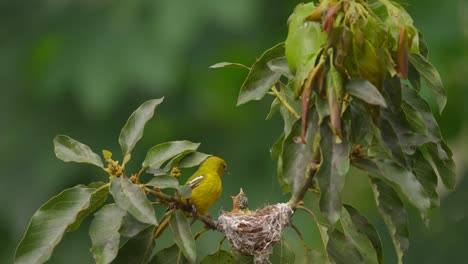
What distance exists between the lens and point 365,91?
319 centimetres

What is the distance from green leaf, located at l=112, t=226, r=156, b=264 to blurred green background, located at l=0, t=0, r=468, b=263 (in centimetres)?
543

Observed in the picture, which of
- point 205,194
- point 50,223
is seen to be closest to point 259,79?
point 50,223

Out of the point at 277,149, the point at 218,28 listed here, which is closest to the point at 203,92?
the point at 218,28

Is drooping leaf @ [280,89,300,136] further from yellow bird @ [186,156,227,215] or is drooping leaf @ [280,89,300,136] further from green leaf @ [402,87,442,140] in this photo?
yellow bird @ [186,156,227,215]

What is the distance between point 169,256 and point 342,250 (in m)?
0.52

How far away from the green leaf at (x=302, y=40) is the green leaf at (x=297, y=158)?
19 cm

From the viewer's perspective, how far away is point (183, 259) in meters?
3.72

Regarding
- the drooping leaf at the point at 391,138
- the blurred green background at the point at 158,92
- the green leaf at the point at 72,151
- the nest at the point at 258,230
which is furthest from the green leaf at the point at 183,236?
the blurred green background at the point at 158,92

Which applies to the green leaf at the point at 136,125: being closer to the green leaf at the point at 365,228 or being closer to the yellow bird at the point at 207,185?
the yellow bird at the point at 207,185

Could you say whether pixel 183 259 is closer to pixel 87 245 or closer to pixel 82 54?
pixel 82 54

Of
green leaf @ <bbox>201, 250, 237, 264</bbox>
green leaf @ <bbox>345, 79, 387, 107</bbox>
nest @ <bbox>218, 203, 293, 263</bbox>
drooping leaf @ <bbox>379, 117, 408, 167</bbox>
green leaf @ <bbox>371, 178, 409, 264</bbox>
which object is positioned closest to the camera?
green leaf @ <bbox>345, 79, 387, 107</bbox>

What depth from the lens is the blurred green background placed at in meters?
9.59

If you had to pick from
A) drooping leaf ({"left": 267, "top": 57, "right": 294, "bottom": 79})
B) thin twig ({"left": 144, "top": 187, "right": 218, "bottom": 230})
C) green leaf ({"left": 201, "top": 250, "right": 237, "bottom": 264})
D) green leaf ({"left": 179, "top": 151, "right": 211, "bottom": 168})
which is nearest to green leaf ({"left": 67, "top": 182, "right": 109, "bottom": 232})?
thin twig ({"left": 144, "top": 187, "right": 218, "bottom": 230})

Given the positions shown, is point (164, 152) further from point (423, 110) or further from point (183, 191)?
point (423, 110)
